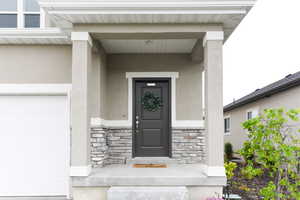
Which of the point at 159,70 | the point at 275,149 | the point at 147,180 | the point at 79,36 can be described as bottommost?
the point at 147,180

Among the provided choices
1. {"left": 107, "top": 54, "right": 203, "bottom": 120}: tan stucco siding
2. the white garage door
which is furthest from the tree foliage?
the white garage door

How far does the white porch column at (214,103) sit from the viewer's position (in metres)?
4.85

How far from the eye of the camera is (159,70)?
6812 millimetres

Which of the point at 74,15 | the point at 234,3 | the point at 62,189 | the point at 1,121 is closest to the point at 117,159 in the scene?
the point at 62,189

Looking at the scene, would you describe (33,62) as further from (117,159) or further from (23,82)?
(117,159)

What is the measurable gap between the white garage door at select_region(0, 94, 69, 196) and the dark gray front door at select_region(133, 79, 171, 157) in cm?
170

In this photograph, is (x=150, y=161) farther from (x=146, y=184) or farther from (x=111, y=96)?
(x=111, y=96)

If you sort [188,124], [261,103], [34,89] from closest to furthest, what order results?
1. [34,89]
2. [188,124]
3. [261,103]

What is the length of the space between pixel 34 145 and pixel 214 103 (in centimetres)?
389

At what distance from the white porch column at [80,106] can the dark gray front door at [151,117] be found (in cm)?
203

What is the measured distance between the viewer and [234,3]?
453 centimetres

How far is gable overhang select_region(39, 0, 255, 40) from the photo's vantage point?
4527mm

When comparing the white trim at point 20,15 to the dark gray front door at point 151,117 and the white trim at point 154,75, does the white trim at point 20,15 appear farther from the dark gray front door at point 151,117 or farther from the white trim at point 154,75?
the dark gray front door at point 151,117

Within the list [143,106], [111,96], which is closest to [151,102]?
[143,106]
